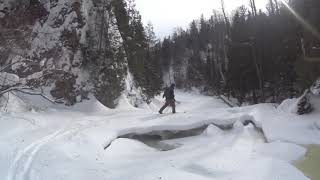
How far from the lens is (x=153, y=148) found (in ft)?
49.5

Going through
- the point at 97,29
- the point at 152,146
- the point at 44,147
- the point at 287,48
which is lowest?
the point at 152,146

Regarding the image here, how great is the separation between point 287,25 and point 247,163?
2092cm

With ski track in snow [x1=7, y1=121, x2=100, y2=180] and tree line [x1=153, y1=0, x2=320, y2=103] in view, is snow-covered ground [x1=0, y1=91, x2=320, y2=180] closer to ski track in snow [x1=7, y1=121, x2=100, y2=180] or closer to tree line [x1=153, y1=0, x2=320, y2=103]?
ski track in snow [x1=7, y1=121, x2=100, y2=180]

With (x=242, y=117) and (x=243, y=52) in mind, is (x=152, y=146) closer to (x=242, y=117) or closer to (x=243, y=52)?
(x=242, y=117)

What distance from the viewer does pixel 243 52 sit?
1555 inches

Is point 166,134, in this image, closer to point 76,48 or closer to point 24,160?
point 24,160

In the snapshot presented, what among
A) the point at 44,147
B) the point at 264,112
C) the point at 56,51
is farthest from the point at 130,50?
the point at 44,147

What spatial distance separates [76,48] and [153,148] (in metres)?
13.7

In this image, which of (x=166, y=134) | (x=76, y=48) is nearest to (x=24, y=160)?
(x=166, y=134)

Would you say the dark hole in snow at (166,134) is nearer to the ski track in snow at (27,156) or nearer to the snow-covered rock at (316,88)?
the ski track in snow at (27,156)

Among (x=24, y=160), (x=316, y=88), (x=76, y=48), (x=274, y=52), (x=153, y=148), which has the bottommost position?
(x=153, y=148)

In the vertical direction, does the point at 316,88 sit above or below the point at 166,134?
above

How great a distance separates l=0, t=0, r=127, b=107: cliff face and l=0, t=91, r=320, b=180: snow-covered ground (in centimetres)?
467

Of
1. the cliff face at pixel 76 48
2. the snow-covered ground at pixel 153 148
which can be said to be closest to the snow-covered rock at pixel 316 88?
the snow-covered ground at pixel 153 148
